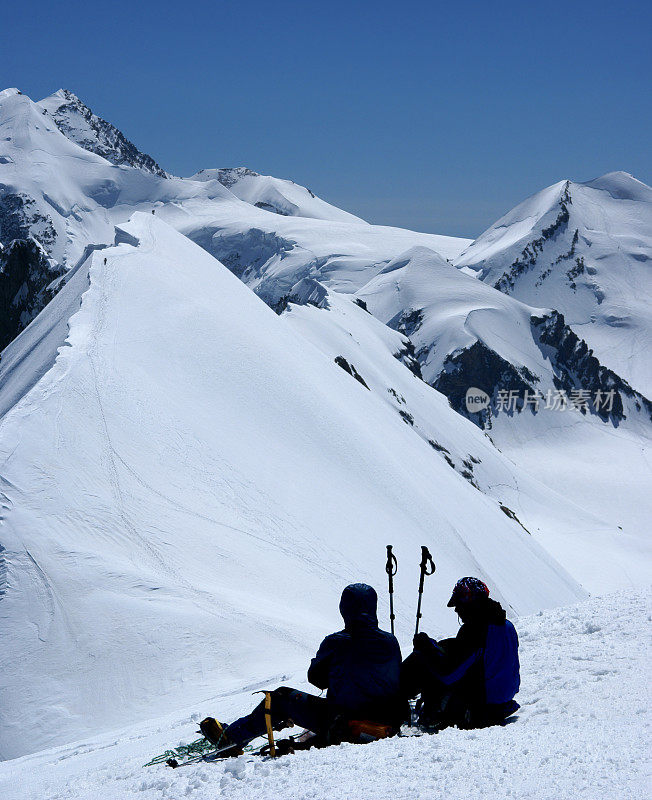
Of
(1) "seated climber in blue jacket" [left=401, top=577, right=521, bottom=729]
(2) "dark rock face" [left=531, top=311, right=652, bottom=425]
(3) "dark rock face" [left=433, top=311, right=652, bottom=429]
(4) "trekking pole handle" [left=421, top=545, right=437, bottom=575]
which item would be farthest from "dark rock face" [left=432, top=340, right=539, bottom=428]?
(1) "seated climber in blue jacket" [left=401, top=577, right=521, bottom=729]

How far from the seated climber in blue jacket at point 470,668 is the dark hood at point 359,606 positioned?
2.16 feet

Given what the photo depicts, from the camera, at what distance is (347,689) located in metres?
6.61

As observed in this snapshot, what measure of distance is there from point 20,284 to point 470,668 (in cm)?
8269

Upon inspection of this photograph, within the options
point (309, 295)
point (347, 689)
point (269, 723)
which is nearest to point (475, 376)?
point (309, 295)

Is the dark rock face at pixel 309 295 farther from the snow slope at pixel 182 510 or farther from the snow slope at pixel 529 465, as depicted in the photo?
the snow slope at pixel 182 510

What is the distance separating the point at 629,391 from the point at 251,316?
121m

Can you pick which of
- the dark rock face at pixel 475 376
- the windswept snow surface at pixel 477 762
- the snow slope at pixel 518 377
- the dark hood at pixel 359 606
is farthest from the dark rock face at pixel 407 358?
the dark hood at pixel 359 606

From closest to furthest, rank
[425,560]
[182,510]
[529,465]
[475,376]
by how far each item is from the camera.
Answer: [425,560] < [182,510] < [529,465] < [475,376]

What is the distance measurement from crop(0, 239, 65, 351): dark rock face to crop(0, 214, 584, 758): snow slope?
4589 cm

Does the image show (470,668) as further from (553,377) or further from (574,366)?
(574,366)

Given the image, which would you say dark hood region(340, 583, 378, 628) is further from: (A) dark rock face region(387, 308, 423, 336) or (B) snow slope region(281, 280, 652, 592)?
(A) dark rock face region(387, 308, 423, 336)

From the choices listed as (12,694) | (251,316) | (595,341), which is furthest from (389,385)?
(595,341)

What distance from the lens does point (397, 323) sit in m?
142

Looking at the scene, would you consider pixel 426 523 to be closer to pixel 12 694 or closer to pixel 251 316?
pixel 251 316
